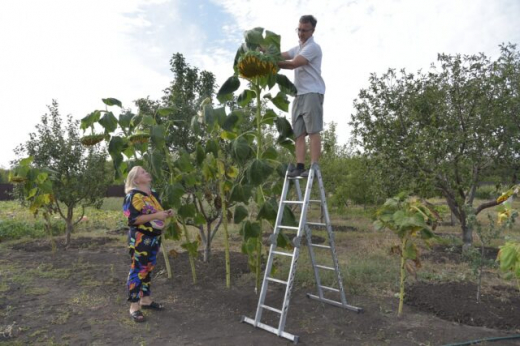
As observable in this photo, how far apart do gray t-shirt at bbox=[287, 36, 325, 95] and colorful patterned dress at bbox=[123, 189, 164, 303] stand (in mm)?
2252

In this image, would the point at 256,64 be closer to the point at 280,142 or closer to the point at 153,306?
the point at 280,142

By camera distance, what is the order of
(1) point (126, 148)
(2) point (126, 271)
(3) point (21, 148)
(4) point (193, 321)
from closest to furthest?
(4) point (193, 321) → (1) point (126, 148) → (2) point (126, 271) → (3) point (21, 148)

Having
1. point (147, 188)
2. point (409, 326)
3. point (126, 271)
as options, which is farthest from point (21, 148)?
point (409, 326)

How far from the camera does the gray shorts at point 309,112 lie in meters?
4.60

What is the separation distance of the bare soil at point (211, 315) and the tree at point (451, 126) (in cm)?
294

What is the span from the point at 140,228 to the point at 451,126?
6.37 meters

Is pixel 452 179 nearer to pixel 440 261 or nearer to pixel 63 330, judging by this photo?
pixel 440 261

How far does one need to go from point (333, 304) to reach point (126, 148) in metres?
3.55

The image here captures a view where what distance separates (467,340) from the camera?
3789mm

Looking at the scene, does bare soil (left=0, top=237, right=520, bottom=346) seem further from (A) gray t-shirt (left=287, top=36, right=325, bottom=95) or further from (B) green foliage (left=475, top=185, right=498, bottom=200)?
(B) green foliage (left=475, top=185, right=498, bottom=200)

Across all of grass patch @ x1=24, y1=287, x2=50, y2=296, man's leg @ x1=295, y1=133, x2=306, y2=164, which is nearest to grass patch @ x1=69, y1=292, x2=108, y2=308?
grass patch @ x1=24, y1=287, x2=50, y2=296

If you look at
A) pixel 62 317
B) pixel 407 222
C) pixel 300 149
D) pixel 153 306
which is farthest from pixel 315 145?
pixel 62 317

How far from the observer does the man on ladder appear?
4.55 meters

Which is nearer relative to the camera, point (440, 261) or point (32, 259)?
point (440, 261)
